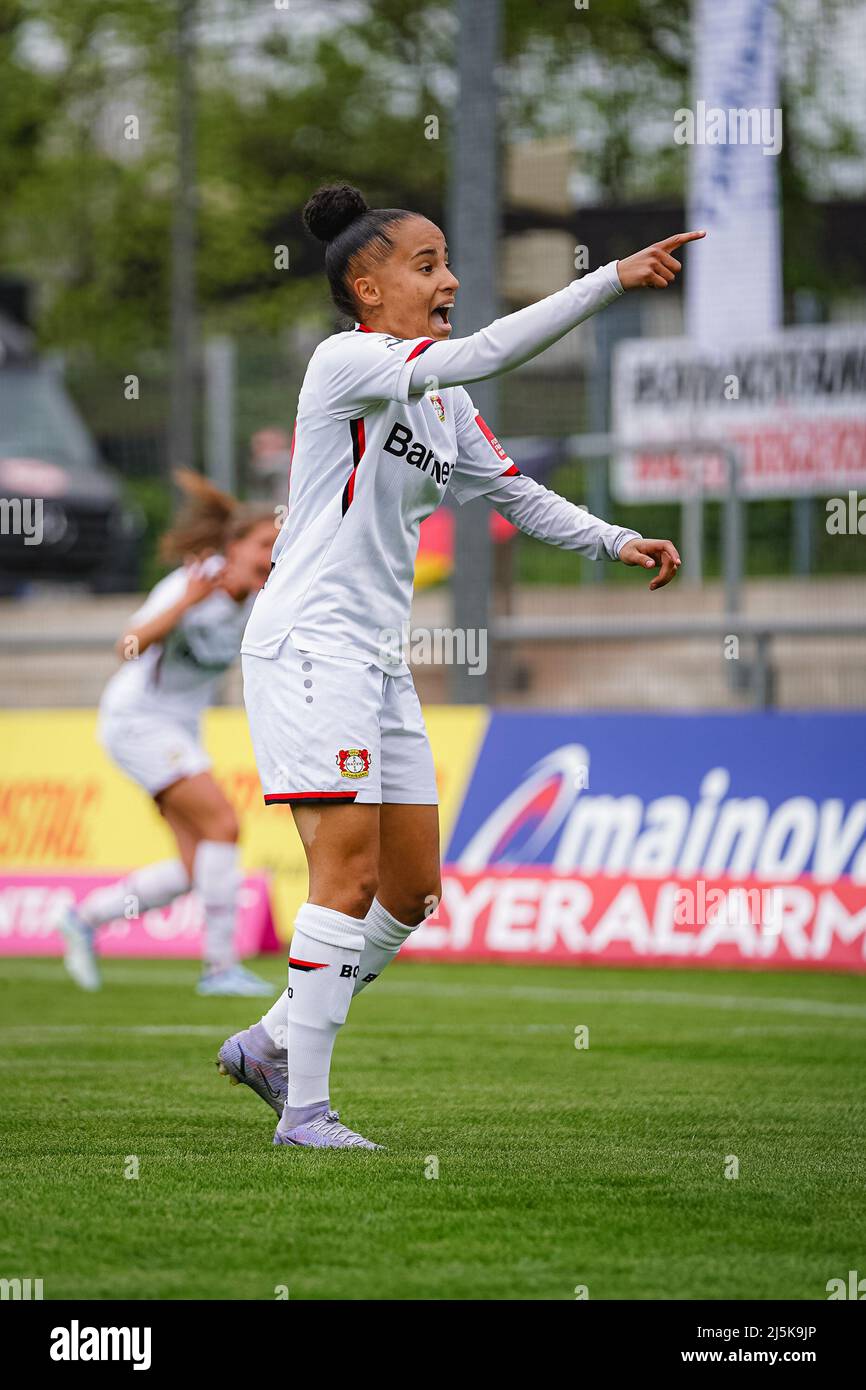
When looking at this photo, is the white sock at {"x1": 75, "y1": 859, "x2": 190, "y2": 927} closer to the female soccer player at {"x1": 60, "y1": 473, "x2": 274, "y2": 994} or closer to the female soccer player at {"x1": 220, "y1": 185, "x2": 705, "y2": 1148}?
the female soccer player at {"x1": 60, "y1": 473, "x2": 274, "y2": 994}

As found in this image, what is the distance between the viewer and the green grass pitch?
4180mm

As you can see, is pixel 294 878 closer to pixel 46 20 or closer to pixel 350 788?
pixel 350 788

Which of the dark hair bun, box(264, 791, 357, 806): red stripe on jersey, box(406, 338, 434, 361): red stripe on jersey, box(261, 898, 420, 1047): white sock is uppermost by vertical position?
the dark hair bun

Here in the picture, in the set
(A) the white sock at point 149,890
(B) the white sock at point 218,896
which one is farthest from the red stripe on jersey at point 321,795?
(A) the white sock at point 149,890

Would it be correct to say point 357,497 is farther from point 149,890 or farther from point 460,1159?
point 149,890

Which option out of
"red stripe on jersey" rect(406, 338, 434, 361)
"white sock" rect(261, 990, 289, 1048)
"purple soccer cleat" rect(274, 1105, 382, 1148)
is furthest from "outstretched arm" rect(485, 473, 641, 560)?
"purple soccer cleat" rect(274, 1105, 382, 1148)

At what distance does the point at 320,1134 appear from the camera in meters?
5.51

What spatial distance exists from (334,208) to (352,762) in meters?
1.49

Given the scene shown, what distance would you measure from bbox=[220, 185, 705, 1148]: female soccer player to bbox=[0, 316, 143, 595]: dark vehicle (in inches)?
481

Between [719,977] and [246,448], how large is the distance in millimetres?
6294

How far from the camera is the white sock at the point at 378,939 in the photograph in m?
5.88

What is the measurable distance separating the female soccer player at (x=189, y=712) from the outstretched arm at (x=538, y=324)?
4385mm

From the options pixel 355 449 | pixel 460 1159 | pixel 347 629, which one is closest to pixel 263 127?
pixel 355 449
